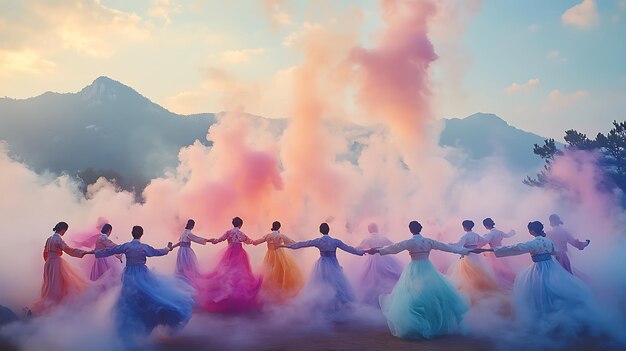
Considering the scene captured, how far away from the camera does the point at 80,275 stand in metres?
13.8

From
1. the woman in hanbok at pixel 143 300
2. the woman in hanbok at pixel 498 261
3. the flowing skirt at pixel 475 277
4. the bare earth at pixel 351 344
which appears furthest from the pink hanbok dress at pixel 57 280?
the woman in hanbok at pixel 498 261

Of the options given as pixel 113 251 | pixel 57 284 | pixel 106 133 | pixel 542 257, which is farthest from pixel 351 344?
pixel 106 133

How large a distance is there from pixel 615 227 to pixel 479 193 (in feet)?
32.4

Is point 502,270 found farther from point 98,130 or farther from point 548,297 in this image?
point 98,130

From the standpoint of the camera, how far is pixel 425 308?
10.0 metres

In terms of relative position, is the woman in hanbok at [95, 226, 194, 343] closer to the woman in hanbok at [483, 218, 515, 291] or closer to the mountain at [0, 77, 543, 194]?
the woman in hanbok at [483, 218, 515, 291]

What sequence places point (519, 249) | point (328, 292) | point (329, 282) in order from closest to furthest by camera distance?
point (519, 249), point (328, 292), point (329, 282)

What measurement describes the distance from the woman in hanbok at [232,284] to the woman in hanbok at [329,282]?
241cm

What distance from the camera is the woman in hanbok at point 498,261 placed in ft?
52.8

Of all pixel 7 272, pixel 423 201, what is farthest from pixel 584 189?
pixel 7 272

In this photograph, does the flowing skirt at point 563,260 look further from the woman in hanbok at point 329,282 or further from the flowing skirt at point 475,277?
the woman in hanbok at point 329,282

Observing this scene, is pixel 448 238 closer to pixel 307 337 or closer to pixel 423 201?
pixel 423 201

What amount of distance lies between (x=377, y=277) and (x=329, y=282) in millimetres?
2661

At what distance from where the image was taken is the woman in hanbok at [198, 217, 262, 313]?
48.2ft
